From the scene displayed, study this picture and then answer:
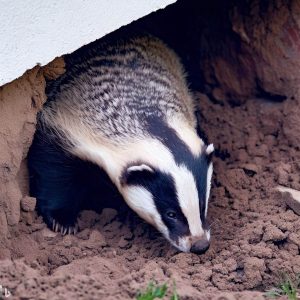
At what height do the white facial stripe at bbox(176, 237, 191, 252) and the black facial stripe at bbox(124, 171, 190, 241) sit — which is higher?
the black facial stripe at bbox(124, 171, 190, 241)

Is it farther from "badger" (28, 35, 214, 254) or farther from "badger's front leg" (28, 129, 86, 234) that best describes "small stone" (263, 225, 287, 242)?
"badger's front leg" (28, 129, 86, 234)

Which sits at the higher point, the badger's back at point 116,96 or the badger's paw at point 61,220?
the badger's back at point 116,96

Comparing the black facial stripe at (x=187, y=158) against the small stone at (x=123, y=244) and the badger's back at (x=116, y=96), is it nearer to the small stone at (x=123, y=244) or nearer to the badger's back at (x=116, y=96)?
the badger's back at (x=116, y=96)

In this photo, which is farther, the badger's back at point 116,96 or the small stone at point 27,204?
the badger's back at point 116,96

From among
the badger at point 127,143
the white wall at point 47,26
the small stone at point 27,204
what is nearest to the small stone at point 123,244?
the badger at point 127,143

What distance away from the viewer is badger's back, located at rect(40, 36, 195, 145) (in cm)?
421

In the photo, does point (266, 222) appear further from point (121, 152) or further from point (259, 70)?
point (259, 70)

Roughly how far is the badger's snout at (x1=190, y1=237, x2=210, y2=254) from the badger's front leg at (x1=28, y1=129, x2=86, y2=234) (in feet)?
2.56

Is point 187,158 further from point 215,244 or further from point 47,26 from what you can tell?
point 47,26

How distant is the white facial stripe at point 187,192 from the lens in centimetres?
382

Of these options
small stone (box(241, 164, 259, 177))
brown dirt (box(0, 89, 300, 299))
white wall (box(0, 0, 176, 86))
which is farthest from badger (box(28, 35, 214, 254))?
white wall (box(0, 0, 176, 86))

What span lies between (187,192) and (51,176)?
37.9 inches

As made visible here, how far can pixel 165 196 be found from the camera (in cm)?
390

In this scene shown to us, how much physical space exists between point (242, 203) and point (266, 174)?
0.30m
